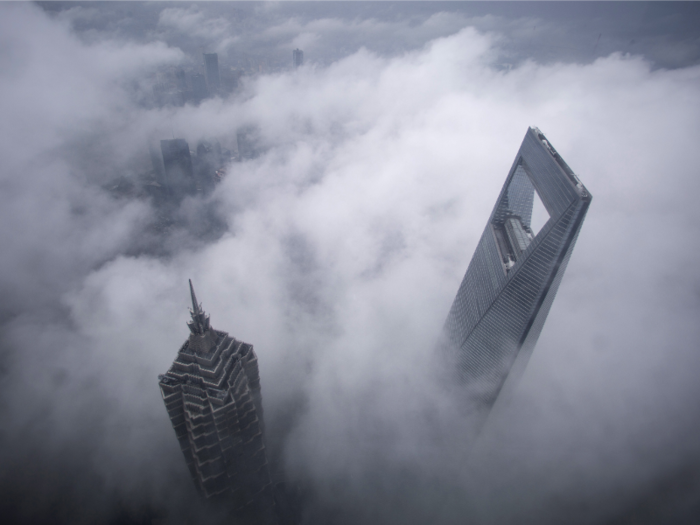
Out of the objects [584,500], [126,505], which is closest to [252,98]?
[126,505]

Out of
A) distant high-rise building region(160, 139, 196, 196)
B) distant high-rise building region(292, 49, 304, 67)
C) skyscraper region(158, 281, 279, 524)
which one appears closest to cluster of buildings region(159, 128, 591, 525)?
skyscraper region(158, 281, 279, 524)

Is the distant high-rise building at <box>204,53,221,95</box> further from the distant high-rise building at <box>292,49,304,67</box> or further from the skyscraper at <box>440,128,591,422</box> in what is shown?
the skyscraper at <box>440,128,591,422</box>

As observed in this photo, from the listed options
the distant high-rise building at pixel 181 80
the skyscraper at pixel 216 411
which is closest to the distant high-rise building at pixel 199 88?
the distant high-rise building at pixel 181 80

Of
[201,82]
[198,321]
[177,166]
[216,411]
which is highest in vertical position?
[201,82]

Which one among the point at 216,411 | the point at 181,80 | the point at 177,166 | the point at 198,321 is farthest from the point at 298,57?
the point at 216,411

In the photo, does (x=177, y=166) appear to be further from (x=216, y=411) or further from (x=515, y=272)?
(x=515, y=272)

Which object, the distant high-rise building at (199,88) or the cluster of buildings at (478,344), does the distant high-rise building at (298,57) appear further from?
the cluster of buildings at (478,344)

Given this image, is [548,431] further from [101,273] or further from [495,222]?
[101,273]
